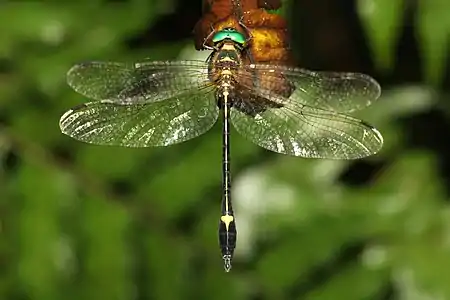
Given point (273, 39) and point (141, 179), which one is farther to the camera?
point (141, 179)

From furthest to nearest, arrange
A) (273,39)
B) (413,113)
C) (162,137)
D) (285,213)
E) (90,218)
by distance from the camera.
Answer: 1. (413,113)
2. (285,213)
3. (90,218)
4. (162,137)
5. (273,39)

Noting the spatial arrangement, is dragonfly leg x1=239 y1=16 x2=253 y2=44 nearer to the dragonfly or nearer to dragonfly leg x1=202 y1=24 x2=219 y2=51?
dragonfly leg x1=202 y1=24 x2=219 y2=51

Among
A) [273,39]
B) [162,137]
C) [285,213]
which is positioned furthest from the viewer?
[285,213]

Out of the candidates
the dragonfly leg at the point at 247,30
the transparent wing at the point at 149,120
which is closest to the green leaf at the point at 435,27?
the transparent wing at the point at 149,120

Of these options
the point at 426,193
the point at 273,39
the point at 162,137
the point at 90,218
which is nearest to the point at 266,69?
the point at 273,39

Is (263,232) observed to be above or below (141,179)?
below

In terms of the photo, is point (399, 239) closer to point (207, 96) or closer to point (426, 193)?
point (426, 193)

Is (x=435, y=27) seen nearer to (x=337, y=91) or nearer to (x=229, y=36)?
(x=337, y=91)

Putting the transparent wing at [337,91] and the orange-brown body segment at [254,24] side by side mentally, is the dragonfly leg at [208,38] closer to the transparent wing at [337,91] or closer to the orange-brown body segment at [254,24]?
the orange-brown body segment at [254,24]
